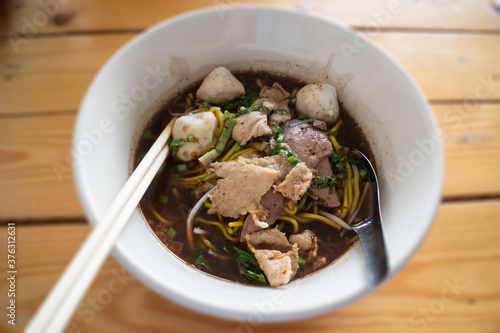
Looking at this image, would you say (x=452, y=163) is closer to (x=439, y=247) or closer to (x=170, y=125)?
(x=439, y=247)

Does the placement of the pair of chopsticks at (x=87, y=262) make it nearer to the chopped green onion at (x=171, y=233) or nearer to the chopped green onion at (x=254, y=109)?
the chopped green onion at (x=171, y=233)

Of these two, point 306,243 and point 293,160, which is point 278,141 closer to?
point 293,160

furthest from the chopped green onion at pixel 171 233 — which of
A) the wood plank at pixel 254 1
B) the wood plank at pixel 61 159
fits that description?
the wood plank at pixel 254 1

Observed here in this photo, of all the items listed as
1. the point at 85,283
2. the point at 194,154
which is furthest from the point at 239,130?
the point at 85,283

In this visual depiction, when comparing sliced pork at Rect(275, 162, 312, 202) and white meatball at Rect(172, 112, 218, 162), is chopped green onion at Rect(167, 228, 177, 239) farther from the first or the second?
sliced pork at Rect(275, 162, 312, 202)

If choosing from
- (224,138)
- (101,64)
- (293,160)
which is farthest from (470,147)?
(101,64)

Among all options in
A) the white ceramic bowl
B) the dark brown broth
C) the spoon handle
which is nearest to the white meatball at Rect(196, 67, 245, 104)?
the white ceramic bowl
